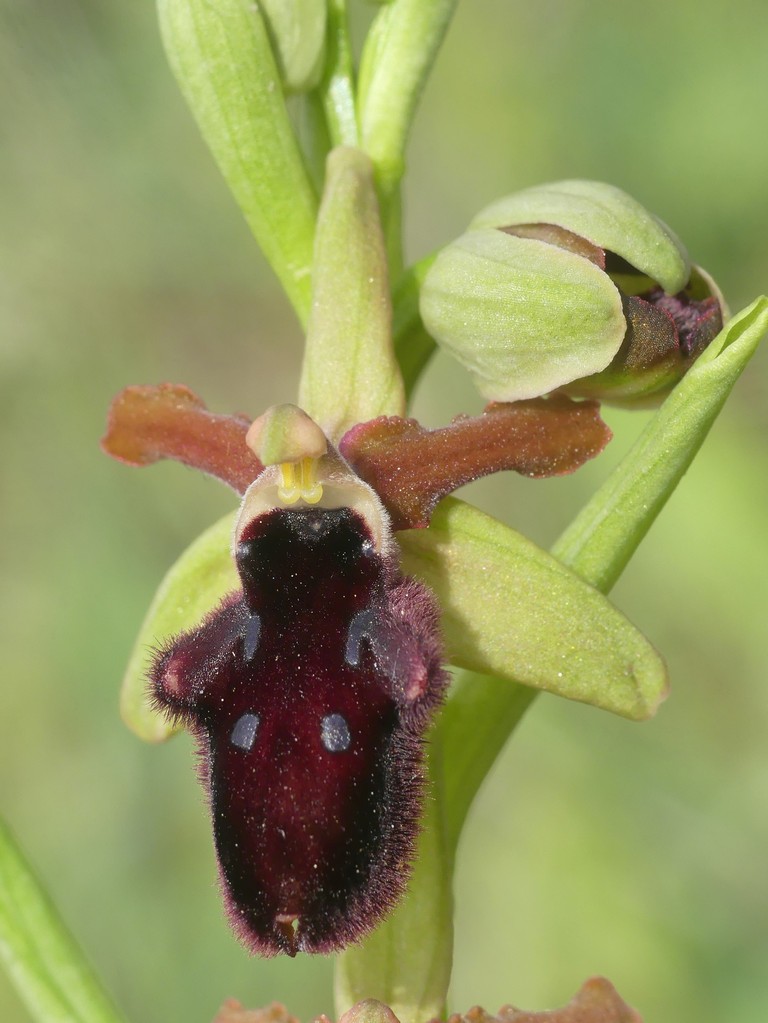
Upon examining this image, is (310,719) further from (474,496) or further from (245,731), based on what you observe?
(474,496)

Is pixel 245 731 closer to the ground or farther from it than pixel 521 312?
closer to the ground

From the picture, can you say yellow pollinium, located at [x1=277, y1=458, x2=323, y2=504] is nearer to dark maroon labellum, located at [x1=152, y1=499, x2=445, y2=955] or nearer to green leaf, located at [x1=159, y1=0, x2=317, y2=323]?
dark maroon labellum, located at [x1=152, y1=499, x2=445, y2=955]

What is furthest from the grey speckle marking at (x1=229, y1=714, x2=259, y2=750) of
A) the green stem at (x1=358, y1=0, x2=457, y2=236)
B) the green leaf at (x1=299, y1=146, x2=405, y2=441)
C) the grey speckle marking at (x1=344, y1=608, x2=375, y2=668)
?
the green stem at (x1=358, y1=0, x2=457, y2=236)

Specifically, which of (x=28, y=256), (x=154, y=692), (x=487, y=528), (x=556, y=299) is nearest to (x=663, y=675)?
(x=487, y=528)

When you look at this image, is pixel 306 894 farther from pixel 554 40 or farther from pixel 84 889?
pixel 554 40

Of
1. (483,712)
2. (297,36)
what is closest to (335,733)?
(483,712)

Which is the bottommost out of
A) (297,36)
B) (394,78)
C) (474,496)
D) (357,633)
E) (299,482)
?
(474,496)

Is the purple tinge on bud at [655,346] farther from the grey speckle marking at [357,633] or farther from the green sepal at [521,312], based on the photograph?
the grey speckle marking at [357,633]
